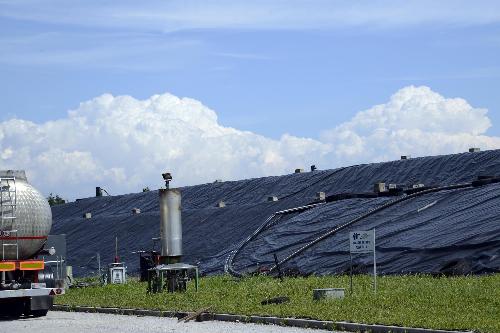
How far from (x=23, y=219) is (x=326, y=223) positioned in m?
17.0

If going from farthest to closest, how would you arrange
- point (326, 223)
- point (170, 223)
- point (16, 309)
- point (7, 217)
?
point (326, 223)
point (170, 223)
point (16, 309)
point (7, 217)

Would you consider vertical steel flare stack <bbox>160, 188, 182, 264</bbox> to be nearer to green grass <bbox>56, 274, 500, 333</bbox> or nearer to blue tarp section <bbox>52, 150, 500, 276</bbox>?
green grass <bbox>56, 274, 500, 333</bbox>

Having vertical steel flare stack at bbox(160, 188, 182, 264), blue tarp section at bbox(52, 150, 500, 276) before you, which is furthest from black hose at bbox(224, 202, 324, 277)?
vertical steel flare stack at bbox(160, 188, 182, 264)

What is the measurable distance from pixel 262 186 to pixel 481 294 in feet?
125

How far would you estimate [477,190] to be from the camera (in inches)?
1419

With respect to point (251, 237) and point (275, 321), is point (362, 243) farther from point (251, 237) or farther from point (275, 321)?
point (251, 237)

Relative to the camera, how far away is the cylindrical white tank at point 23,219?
23875 mm

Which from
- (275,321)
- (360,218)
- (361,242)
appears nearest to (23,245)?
(275,321)

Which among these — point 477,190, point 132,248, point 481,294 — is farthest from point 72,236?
point 481,294

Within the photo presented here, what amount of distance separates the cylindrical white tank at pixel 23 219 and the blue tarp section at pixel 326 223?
34.4 ft

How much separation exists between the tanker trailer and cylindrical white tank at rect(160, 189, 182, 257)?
211 inches

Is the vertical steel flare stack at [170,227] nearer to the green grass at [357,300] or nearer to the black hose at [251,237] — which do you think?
the green grass at [357,300]

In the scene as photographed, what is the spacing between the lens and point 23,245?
24219 millimetres

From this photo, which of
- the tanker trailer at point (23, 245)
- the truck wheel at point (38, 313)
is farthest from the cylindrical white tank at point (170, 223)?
the truck wheel at point (38, 313)
